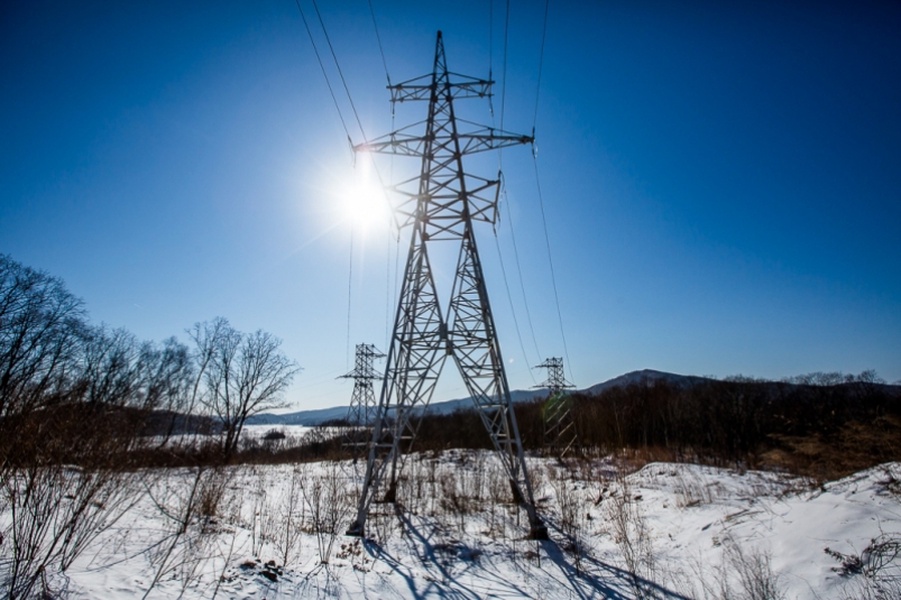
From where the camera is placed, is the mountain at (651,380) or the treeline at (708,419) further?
the mountain at (651,380)

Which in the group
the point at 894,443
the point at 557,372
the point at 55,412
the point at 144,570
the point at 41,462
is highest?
the point at 557,372

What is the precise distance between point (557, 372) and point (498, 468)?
46.2 feet

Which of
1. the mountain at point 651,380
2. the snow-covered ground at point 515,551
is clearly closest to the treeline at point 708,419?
the mountain at point 651,380

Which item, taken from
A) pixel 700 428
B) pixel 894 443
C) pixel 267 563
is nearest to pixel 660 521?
pixel 894 443

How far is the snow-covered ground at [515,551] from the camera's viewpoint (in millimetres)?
4688

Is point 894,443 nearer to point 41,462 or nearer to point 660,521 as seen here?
point 660,521

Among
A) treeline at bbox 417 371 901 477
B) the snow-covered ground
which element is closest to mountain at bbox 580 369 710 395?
treeline at bbox 417 371 901 477

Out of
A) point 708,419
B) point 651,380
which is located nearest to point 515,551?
point 708,419

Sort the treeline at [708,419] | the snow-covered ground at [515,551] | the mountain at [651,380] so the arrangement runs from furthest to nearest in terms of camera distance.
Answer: the mountain at [651,380] < the treeline at [708,419] < the snow-covered ground at [515,551]

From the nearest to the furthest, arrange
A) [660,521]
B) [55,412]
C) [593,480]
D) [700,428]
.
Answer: [55,412]
[660,521]
[593,480]
[700,428]

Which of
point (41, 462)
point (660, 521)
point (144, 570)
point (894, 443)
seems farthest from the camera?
point (660, 521)

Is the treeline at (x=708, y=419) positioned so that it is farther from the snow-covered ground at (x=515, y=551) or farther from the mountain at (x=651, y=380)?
the snow-covered ground at (x=515, y=551)

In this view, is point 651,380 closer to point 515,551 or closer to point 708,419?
point 708,419

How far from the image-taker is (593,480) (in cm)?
1552
